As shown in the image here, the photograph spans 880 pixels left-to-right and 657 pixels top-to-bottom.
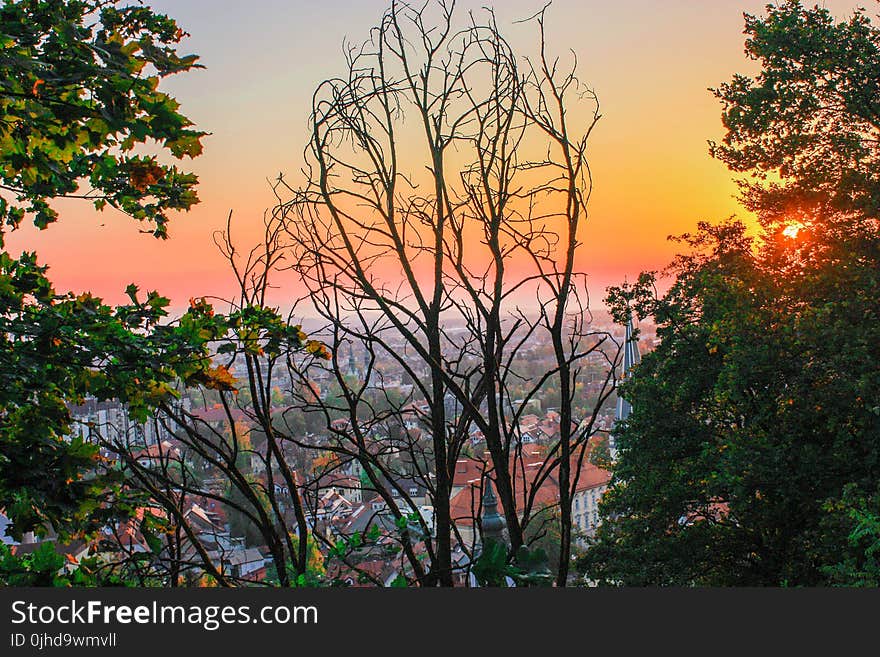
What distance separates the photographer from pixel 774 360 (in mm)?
8539

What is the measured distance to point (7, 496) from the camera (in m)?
1.66

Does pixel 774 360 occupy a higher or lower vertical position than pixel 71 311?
higher

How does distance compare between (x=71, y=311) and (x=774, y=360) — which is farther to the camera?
(x=774, y=360)

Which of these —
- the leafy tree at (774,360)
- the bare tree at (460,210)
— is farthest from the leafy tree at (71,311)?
the leafy tree at (774,360)

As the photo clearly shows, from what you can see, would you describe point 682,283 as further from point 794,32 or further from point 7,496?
point 7,496

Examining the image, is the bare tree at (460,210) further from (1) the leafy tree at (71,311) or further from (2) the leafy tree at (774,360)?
(2) the leafy tree at (774,360)

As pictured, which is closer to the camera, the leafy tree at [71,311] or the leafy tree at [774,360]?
the leafy tree at [71,311]

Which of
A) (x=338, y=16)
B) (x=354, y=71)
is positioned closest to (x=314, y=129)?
(x=354, y=71)

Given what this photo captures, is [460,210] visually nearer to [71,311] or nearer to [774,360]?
[71,311]

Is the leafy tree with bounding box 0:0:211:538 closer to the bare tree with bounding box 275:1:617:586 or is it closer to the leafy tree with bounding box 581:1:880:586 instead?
the bare tree with bounding box 275:1:617:586

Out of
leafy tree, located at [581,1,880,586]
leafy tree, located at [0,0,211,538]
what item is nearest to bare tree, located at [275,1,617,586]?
leafy tree, located at [0,0,211,538]

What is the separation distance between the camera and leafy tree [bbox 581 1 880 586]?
8.05 meters

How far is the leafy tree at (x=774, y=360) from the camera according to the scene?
805 cm

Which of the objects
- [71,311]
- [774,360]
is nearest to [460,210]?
[71,311]
